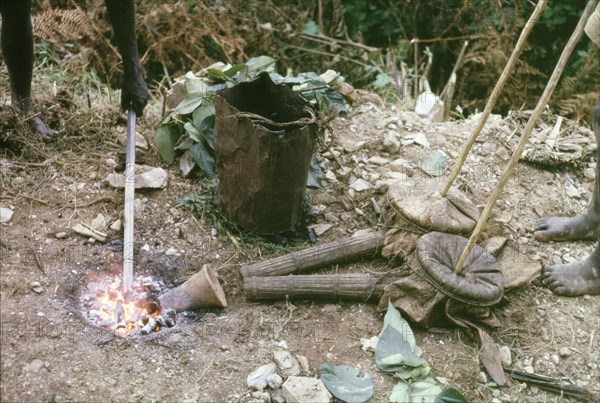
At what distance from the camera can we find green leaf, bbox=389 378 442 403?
2238mm

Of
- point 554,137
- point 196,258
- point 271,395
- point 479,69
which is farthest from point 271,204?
point 479,69

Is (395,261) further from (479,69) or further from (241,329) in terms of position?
(479,69)

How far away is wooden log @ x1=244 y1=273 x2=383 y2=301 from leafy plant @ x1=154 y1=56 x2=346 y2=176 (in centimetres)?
86

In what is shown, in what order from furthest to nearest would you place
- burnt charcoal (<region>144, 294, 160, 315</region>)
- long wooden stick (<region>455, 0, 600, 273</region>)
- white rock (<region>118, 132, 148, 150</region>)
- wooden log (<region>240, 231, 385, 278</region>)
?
1. white rock (<region>118, 132, 148, 150</region>)
2. wooden log (<region>240, 231, 385, 278</region>)
3. burnt charcoal (<region>144, 294, 160, 315</region>)
4. long wooden stick (<region>455, 0, 600, 273</region>)

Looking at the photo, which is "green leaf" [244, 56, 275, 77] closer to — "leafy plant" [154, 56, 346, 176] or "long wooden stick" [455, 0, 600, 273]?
"leafy plant" [154, 56, 346, 176]

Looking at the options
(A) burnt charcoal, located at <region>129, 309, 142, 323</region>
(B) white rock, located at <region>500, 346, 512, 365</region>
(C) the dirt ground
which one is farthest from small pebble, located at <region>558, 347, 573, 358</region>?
(A) burnt charcoal, located at <region>129, 309, 142, 323</region>

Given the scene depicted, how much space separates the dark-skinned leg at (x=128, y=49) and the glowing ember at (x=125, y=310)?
0.96m

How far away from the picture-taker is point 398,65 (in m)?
5.21

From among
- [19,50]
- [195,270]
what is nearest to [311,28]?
[19,50]

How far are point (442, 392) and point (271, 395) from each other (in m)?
0.68

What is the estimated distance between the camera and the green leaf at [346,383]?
223 cm

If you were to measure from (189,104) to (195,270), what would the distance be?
99 centimetres

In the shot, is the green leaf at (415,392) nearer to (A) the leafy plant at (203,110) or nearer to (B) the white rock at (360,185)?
(B) the white rock at (360,185)

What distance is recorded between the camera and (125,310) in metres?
2.57
